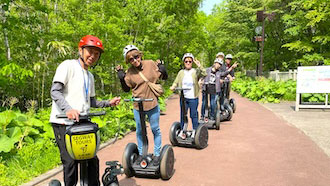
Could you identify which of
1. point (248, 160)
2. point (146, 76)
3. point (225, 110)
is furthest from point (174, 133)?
point (225, 110)

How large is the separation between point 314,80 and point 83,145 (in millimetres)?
11074

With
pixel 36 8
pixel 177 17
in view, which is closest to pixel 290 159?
pixel 36 8

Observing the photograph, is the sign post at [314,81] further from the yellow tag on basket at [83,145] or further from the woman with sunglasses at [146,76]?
the yellow tag on basket at [83,145]

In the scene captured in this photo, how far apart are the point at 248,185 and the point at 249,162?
1.07 metres

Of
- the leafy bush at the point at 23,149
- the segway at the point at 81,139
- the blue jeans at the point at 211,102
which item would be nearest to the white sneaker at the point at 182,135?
the leafy bush at the point at 23,149

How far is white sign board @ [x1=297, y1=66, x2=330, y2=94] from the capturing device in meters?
11.1

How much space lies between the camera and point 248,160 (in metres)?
5.22

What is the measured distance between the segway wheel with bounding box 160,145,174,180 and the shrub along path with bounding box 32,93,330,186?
0.36 feet

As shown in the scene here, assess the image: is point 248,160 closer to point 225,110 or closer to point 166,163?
point 166,163

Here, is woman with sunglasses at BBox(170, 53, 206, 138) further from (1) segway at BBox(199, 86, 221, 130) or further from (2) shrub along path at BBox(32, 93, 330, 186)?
(1) segway at BBox(199, 86, 221, 130)

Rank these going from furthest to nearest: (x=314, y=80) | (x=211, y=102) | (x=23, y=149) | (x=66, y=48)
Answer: (x=314, y=80)
(x=66, y=48)
(x=211, y=102)
(x=23, y=149)

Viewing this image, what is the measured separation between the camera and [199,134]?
5.75 m

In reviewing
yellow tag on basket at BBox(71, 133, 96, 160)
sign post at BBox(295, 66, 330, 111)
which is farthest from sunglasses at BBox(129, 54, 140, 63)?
sign post at BBox(295, 66, 330, 111)

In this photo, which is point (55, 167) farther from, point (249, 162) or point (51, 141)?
point (249, 162)
